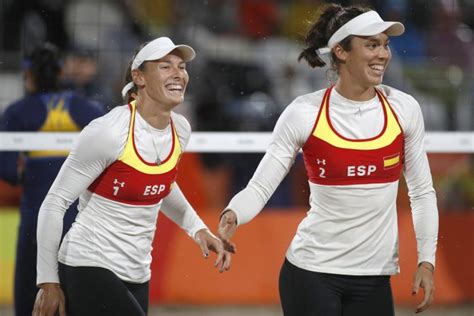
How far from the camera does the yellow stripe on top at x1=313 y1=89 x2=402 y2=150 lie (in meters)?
2.95

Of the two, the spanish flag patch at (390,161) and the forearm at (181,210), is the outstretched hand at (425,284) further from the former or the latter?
the forearm at (181,210)

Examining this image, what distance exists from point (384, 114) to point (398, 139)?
0.09 m

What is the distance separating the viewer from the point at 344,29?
305cm

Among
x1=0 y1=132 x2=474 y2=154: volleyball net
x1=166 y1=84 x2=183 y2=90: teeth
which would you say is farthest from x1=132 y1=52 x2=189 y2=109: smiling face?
x1=0 y1=132 x2=474 y2=154: volleyball net

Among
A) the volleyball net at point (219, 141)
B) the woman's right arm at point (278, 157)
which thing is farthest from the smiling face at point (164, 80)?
the volleyball net at point (219, 141)

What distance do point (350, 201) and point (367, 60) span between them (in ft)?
1.48

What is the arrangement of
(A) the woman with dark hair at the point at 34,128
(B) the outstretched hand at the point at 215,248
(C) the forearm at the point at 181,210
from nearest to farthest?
(B) the outstretched hand at the point at 215,248
(C) the forearm at the point at 181,210
(A) the woman with dark hair at the point at 34,128

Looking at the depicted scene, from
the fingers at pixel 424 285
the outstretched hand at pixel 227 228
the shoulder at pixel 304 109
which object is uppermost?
the shoulder at pixel 304 109

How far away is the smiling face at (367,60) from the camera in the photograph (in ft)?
9.80

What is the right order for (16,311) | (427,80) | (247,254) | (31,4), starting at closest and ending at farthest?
(16,311)
(247,254)
(427,80)
(31,4)

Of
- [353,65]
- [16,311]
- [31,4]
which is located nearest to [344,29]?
[353,65]

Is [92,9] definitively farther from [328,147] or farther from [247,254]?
[328,147]

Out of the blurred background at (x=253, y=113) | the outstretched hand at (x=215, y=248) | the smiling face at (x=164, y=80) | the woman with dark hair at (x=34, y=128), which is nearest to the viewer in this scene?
the outstretched hand at (x=215, y=248)

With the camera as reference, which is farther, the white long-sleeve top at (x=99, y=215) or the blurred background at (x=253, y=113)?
the blurred background at (x=253, y=113)
